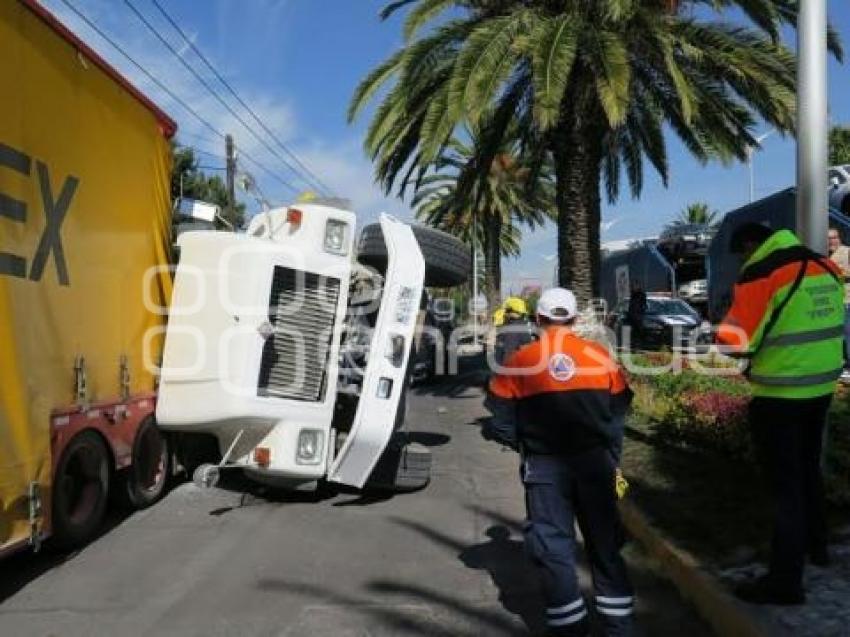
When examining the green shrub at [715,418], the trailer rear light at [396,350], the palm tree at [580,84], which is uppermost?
the palm tree at [580,84]

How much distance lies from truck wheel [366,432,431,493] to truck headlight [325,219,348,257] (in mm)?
1748

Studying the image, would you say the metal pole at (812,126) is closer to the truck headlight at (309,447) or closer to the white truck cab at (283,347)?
the white truck cab at (283,347)

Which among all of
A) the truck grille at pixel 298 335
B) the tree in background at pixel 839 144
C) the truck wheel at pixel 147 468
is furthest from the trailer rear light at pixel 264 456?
the tree in background at pixel 839 144

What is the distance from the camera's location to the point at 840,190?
1300cm

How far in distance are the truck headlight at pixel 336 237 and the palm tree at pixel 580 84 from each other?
17.1ft

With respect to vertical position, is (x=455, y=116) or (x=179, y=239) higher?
(x=455, y=116)

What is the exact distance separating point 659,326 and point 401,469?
16.1 meters

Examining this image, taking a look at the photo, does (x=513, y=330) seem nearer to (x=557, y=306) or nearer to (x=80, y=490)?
(x=80, y=490)

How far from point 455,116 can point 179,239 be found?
5.94 meters

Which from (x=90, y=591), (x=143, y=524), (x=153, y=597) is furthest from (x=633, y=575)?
(x=143, y=524)

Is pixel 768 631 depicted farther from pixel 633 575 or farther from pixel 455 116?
pixel 455 116

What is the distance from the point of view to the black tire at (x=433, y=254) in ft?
26.9

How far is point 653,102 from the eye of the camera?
617 inches

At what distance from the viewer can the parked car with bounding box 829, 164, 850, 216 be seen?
12.8m
